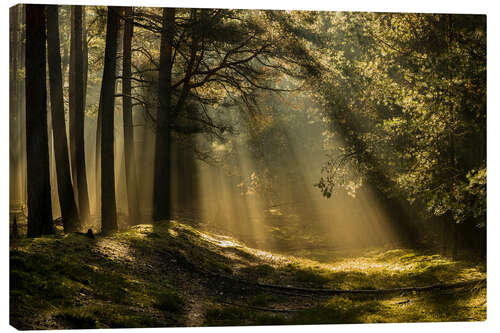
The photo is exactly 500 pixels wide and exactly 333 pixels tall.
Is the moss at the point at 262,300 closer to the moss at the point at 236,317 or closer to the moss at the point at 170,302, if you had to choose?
the moss at the point at 236,317

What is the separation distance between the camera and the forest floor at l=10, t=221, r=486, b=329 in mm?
5402

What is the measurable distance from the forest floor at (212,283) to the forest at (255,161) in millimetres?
27

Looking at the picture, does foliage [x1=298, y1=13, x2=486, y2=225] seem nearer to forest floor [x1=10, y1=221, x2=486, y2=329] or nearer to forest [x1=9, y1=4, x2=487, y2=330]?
forest [x1=9, y1=4, x2=487, y2=330]

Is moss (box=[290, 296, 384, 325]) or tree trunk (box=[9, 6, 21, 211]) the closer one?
tree trunk (box=[9, 6, 21, 211])

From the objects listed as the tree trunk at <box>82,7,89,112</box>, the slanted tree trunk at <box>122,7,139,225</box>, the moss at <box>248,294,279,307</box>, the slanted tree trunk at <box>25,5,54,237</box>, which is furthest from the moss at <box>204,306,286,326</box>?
the tree trunk at <box>82,7,89,112</box>

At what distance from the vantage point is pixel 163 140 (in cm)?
775

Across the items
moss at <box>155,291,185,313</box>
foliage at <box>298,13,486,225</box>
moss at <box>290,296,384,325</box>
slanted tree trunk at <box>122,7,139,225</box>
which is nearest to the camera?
moss at <box>155,291,185,313</box>

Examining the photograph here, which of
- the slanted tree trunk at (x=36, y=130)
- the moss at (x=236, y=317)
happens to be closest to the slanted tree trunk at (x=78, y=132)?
the slanted tree trunk at (x=36, y=130)

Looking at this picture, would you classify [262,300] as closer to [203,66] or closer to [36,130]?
[203,66]

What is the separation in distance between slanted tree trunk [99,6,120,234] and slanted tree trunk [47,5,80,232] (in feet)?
2.16

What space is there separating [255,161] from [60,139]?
11.0 feet

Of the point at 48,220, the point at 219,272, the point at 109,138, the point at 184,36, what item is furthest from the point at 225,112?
the point at 48,220


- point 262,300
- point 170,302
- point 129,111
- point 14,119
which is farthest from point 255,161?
point 14,119

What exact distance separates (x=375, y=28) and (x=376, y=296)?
410 centimetres
